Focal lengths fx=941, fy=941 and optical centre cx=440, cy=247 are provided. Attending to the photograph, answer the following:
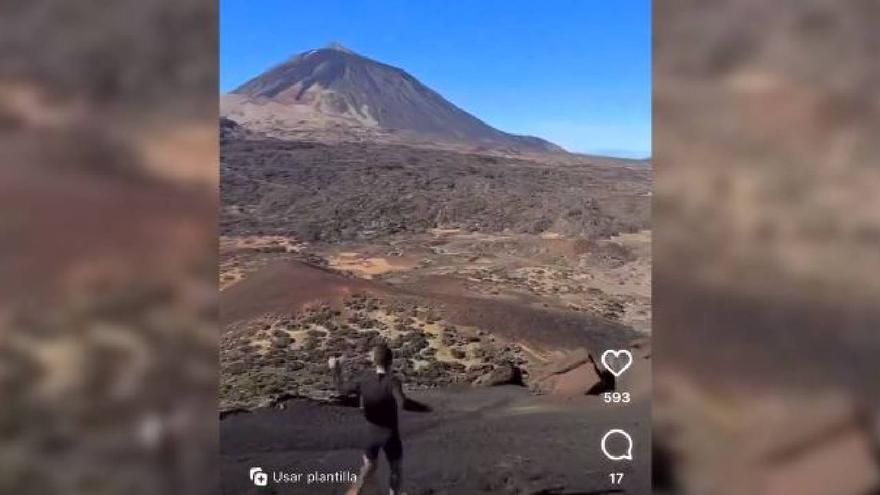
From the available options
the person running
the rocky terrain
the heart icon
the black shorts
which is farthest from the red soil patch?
the heart icon

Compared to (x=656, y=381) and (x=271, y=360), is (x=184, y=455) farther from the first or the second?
(x=656, y=381)

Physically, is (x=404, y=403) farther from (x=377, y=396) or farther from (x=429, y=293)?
(x=429, y=293)

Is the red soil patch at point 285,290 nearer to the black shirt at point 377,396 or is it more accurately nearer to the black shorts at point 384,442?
the black shirt at point 377,396

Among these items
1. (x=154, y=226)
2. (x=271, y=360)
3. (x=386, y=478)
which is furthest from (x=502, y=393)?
(x=154, y=226)

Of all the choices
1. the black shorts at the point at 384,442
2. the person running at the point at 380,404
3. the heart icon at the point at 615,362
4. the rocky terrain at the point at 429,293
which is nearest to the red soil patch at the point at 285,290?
the rocky terrain at the point at 429,293

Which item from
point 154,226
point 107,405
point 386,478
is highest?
point 154,226

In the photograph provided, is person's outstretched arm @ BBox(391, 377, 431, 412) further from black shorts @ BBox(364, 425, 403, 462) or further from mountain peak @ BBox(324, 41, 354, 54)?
mountain peak @ BBox(324, 41, 354, 54)
